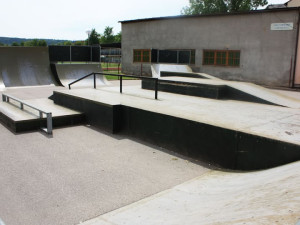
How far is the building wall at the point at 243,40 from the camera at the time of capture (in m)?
16.0

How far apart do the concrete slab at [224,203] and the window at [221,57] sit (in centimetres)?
1469

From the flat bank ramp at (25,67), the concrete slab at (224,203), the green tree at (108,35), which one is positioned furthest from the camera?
the green tree at (108,35)

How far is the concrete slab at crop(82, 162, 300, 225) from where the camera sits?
2.30 m

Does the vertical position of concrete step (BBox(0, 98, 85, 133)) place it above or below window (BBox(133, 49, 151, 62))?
below

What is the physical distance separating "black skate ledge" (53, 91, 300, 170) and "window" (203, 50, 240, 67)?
12.6m

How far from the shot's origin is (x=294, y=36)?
15516mm

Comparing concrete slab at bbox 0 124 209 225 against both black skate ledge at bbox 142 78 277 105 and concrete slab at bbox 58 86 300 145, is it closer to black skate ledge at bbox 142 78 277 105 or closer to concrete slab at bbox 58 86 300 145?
concrete slab at bbox 58 86 300 145

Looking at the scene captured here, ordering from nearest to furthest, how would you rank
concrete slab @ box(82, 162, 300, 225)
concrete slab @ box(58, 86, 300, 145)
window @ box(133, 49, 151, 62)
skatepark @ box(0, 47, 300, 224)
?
concrete slab @ box(82, 162, 300, 225)
skatepark @ box(0, 47, 300, 224)
concrete slab @ box(58, 86, 300, 145)
window @ box(133, 49, 151, 62)

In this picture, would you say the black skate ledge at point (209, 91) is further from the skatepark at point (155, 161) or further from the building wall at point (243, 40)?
the building wall at point (243, 40)

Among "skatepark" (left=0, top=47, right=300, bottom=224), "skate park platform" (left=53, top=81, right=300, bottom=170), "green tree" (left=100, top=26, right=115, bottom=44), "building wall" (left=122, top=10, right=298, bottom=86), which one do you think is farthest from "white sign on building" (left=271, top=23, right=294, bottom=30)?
"green tree" (left=100, top=26, right=115, bottom=44)

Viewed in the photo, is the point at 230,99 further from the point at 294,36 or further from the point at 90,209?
the point at 294,36

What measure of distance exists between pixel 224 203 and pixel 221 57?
1668 cm

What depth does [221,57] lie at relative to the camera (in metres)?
18.6

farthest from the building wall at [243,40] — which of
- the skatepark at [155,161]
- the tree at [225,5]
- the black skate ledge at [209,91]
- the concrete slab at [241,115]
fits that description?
the tree at [225,5]
